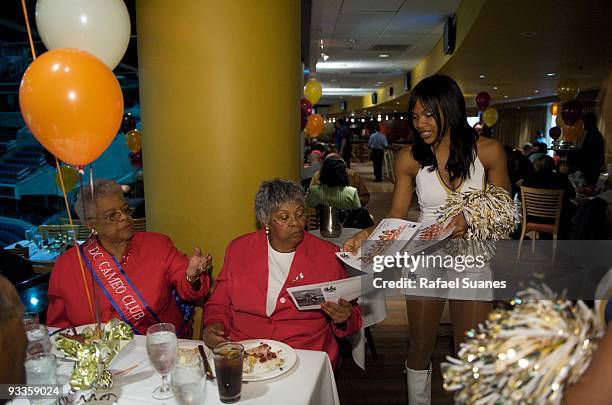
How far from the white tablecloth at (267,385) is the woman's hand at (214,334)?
0.25m

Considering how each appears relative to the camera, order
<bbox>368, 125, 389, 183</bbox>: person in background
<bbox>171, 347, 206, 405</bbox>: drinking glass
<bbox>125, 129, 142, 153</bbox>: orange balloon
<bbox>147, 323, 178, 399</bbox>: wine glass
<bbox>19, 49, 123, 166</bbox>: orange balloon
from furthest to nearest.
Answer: <bbox>368, 125, 389, 183</bbox>: person in background < <bbox>125, 129, 142, 153</bbox>: orange balloon < <bbox>19, 49, 123, 166</bbox>: orange balloon < <bbox>147, 323, 178, 399</bbox>: wine glass < <bbox>171, 347, 206, 405</bbox>: drinking glass

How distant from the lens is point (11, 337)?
2.93ft

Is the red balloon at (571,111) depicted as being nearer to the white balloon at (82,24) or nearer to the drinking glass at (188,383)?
the white balloon at (82,24)

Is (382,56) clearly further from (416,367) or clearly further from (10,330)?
(10,330)

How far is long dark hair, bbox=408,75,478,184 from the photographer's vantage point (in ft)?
7.02

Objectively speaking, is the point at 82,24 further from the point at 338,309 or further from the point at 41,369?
the point at 338,309

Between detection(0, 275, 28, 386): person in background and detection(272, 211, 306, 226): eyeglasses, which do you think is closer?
detection(0, 275, 28, 386): person in background

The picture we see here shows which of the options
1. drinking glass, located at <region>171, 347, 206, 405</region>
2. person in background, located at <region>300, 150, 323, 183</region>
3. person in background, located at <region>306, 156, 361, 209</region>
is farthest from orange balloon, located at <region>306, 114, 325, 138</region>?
drinking glass, located at <region>171, 347, 206, 405</region>

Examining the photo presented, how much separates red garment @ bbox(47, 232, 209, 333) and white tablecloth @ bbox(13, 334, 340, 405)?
1.63ft

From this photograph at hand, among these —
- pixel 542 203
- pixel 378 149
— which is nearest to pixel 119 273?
pixel 542 203

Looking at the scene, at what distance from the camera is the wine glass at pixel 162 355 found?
1.39 meters

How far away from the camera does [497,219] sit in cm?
203

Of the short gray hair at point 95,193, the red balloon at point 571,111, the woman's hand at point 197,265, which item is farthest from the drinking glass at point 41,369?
the red balloon at point 571,111

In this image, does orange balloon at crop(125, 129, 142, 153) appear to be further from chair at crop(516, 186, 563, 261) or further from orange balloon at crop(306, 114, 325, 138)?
chair at crop(516, 186, 563, 261)
